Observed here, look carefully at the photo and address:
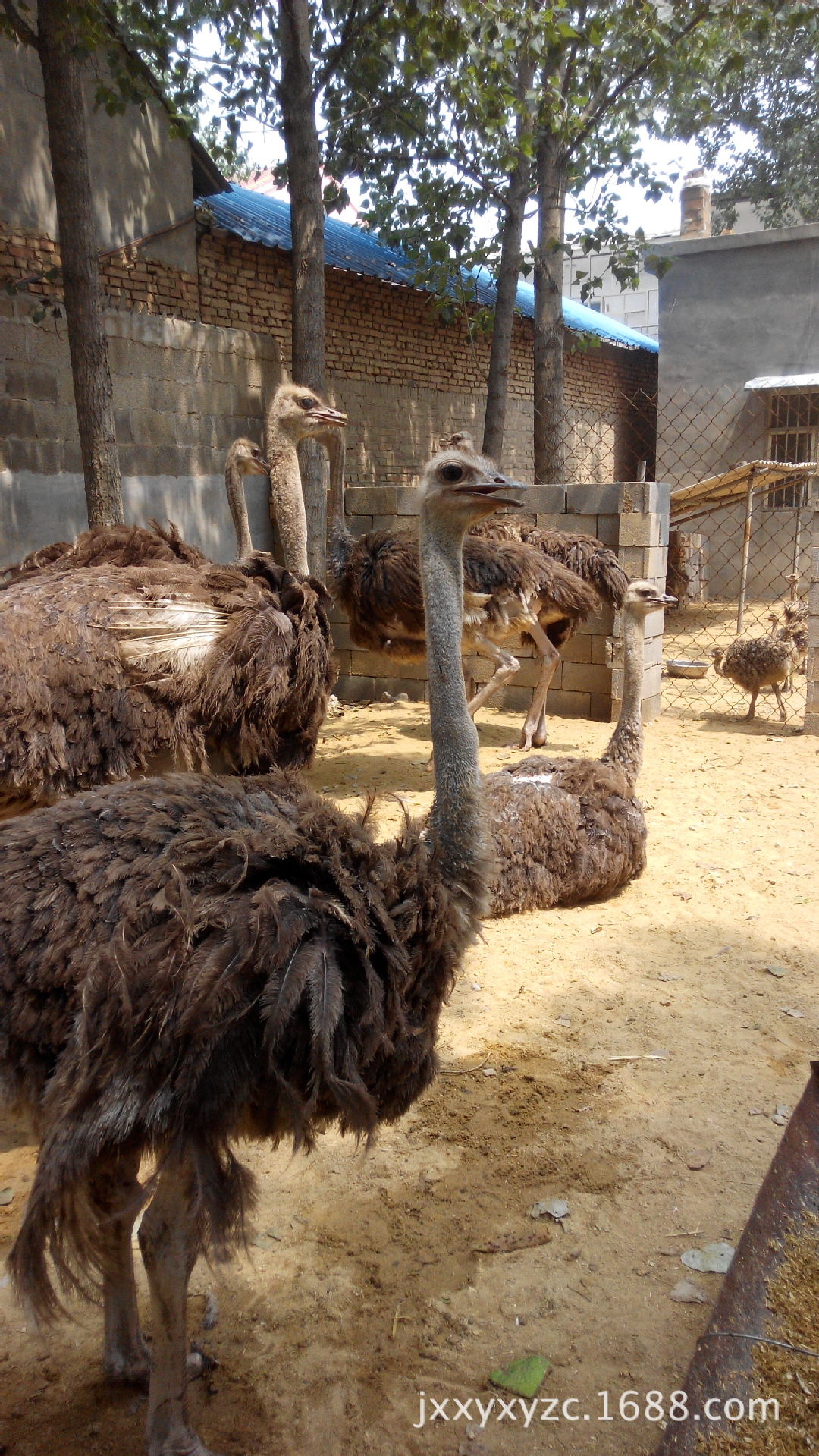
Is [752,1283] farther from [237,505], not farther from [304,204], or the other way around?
[304,204]

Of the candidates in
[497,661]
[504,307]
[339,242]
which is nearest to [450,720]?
[497,661]

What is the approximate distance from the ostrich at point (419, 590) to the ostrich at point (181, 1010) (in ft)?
14.5

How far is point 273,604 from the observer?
435cm

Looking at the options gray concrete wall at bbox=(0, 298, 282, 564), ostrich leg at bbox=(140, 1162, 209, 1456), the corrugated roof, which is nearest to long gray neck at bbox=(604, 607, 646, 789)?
ostrich leg at bbox=(140, 1162, 209, 1456)

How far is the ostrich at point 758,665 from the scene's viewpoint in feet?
25.5

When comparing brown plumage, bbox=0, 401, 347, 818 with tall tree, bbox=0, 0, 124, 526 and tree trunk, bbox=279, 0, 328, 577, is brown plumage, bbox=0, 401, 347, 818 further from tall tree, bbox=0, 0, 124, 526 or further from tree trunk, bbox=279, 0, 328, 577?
tree trunk, bbox=279, 0, 328, 577

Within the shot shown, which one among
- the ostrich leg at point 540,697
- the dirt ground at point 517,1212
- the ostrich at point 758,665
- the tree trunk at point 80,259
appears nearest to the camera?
the dirt ground at point 517,1212

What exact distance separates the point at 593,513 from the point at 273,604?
14.2 feet

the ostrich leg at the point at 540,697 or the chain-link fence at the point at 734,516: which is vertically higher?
the chain-link fence at the point at 734,516

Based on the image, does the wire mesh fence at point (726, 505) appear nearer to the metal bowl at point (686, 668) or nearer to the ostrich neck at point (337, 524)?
the metal bowl at point (686, 668)

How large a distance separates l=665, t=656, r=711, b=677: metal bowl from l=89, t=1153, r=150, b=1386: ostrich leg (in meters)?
8.78

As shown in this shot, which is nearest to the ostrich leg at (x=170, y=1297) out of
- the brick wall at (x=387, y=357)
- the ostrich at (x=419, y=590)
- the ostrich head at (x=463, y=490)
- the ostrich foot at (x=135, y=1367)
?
the ostrich foot at (x=135, y=1367)

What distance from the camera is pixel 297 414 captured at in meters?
5.92

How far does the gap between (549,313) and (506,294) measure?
0.63 meters
